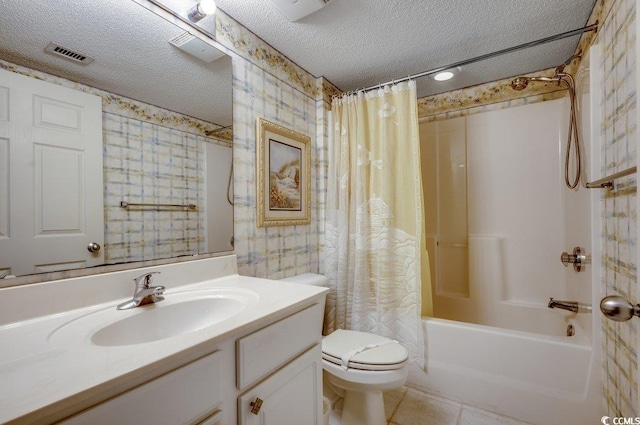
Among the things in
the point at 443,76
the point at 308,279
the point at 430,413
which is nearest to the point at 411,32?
the point at 443,76

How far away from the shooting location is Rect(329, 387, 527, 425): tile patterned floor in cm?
154

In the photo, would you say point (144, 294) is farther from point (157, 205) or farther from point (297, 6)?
point (297, 6)

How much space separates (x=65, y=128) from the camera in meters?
0.91

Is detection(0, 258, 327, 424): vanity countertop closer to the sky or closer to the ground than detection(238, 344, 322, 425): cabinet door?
closer to the sky

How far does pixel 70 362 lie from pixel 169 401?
0.20 metres

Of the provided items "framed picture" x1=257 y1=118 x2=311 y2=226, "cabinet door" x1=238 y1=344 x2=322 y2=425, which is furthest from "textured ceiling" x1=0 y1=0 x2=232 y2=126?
"cabinet door" x1=238 y1=344 x2=322 y2=425

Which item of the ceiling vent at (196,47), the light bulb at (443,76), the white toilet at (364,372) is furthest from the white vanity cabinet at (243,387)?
the light bulb at (443,76)

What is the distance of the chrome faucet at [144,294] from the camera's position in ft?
3.09

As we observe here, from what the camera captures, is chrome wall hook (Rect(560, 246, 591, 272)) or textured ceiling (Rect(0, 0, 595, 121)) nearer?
textured ceiling (Rect(0, 0, 595, 121))

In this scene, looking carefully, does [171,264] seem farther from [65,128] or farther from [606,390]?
[606,390]

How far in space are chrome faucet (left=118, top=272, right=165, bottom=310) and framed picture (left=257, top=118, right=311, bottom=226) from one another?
2.27 ft

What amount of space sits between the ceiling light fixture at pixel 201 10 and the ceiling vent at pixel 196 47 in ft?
0.27

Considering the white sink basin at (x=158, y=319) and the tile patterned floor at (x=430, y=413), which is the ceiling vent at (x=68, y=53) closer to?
the white sink basin at (x=158, y=319)

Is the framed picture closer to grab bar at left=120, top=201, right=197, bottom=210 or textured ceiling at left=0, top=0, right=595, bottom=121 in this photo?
textured ceiling at left=0, top=0, right=595, bottom=121
